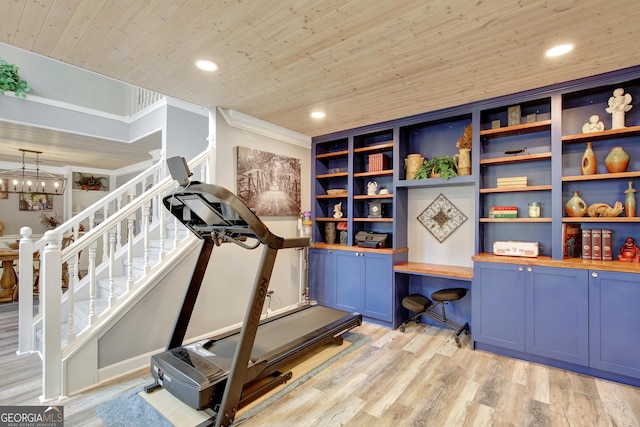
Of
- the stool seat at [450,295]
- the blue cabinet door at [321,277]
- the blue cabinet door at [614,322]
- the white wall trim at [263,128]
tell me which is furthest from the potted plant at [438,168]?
the white wall trim at [263,128]

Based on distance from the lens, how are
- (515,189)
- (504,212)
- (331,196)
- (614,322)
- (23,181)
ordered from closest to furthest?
(614,322), (515,189), (504,212), (331,196), (23,181)

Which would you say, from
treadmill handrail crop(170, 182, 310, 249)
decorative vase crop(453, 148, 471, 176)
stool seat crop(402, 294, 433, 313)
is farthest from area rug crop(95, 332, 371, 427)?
decorative vase crop(453, 148, 471, 176)

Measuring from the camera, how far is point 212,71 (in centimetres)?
263

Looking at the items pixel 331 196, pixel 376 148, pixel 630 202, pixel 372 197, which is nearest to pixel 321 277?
pixel 331 196

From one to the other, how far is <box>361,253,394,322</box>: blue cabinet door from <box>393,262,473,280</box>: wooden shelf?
6.0 inches

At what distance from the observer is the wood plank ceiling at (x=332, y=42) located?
71.5 inches

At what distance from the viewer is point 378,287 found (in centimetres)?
390

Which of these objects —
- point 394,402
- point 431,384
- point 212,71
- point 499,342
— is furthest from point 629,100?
point 212,71

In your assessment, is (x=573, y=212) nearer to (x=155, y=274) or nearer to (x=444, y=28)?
(x=444, y=28)

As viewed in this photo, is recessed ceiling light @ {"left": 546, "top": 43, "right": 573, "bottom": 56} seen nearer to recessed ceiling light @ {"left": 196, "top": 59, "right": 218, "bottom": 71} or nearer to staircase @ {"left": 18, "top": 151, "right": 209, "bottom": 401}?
recessed ceiling light @ {"left": 196, "top": 59, "right": 218, "bottom": 71}

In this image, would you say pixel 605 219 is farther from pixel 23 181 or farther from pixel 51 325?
pixel 23 181

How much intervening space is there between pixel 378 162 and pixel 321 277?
1917 millimetres

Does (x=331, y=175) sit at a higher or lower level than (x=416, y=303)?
higher

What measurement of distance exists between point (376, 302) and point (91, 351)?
3.02m
